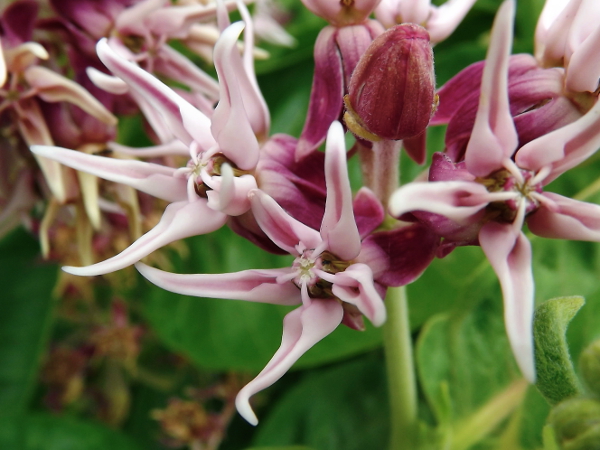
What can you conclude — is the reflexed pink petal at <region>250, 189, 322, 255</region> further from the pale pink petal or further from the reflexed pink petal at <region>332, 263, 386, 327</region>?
the pale pink petal

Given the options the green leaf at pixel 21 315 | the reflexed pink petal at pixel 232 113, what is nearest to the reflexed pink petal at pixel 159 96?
the reflexed pink petal at pixel 232 113

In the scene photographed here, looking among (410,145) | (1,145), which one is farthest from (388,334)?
(1,145)

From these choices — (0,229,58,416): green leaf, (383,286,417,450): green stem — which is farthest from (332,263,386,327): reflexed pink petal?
(0,229,58,416): green leaf

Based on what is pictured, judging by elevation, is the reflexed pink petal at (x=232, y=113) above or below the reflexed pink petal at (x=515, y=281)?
above

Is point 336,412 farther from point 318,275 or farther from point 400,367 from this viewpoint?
point 318,275

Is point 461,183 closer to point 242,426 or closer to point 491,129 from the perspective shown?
point 491,129

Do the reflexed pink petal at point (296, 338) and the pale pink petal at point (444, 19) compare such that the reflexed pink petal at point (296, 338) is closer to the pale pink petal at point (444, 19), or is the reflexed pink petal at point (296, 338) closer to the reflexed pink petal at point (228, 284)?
the reflexed pink petal at point (228, 284)
